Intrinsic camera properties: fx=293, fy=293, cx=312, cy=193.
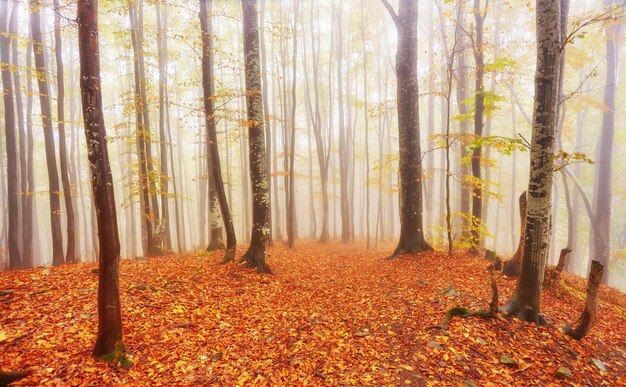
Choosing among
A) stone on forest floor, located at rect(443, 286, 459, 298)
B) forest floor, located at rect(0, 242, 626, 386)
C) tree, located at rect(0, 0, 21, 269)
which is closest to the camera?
forest floor, located at rect(0, 242, 626, 386)

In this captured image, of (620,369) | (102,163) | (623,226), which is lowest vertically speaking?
(623,226)

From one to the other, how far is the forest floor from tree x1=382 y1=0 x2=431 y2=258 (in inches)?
96.8

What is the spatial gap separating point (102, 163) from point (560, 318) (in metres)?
8.64

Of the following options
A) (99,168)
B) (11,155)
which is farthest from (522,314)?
(11,155)

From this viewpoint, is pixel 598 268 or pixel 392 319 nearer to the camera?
pixel 598 268

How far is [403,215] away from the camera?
10578 mm

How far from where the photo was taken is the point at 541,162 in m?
5.25

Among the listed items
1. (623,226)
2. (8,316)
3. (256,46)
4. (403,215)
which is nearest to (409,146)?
(403,215)

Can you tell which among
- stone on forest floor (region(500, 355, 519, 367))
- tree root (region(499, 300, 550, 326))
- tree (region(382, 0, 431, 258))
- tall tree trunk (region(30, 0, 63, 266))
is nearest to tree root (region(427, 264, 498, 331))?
tree root (region(499, 300, 550, 326))

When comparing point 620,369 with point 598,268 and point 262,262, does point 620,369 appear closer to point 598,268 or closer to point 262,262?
point 598,268

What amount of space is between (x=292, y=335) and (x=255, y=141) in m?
5.90

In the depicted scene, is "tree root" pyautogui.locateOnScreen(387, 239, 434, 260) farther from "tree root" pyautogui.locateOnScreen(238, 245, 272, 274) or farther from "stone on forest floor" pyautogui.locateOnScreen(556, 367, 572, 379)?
"stone on forest floor" pyautogui.locateOnScreen(556, 367, 572, 379)

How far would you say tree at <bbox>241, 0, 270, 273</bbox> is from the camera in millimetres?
9102

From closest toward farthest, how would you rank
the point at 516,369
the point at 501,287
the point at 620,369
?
the point at 516,369
the point at 620,369
the point at 501,287
